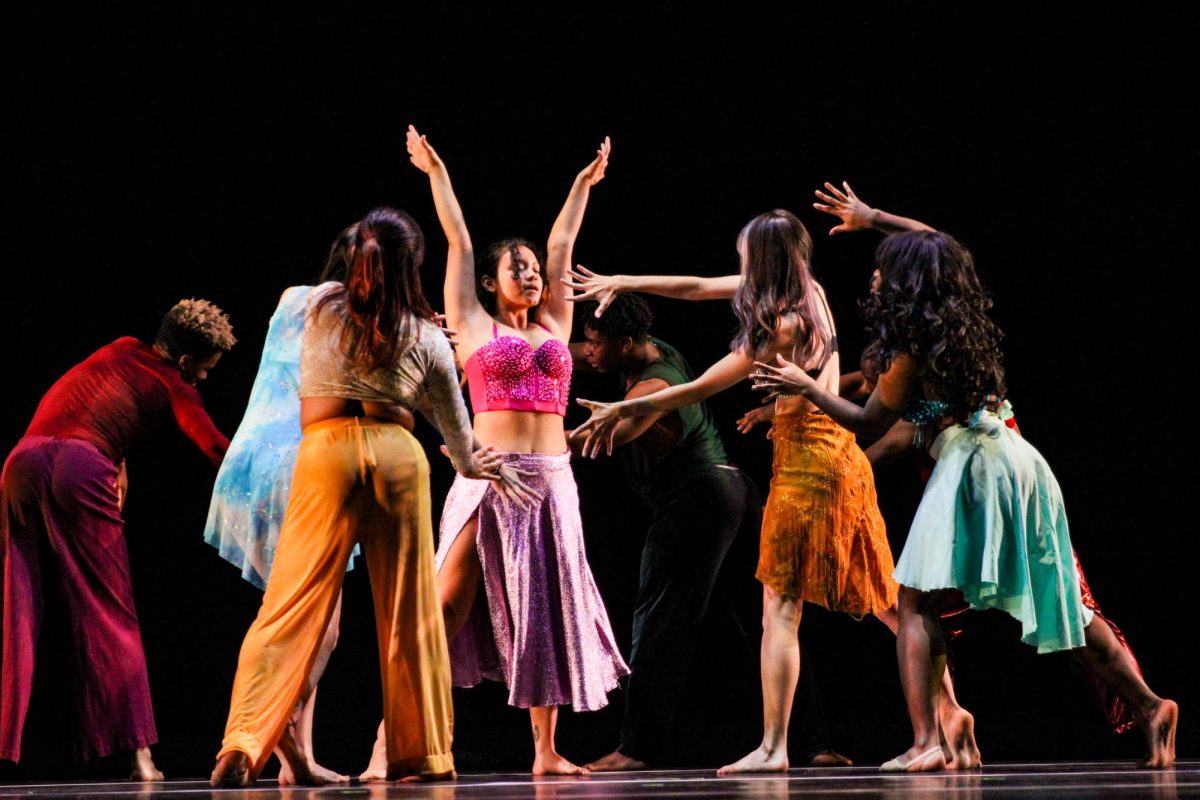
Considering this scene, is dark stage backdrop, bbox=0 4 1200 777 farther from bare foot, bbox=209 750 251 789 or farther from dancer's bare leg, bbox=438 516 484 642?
bare foot, bbox=209 750 251 789

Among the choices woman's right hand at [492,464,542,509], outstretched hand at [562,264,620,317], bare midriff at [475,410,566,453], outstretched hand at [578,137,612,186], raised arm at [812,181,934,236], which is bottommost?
woman's right hand at [492,464,542,509]

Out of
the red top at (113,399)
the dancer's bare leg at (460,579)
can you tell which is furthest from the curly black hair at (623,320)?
the red top at (113,399)

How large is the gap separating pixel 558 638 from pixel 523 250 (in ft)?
3.60

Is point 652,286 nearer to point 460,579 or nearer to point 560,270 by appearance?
point 560,270

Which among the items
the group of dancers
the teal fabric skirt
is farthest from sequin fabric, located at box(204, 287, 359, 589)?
the teal fabric skirt

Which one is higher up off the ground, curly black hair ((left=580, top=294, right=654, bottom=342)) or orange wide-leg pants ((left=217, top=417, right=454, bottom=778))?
curly black hair ((left=580, top=294, right=654, bottom=342))

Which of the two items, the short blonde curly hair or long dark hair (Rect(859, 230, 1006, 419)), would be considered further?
the short blonde curly hair

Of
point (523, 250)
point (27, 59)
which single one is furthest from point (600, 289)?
point (27, 59)

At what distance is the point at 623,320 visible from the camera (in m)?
4.54

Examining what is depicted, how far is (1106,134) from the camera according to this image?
5711 mm

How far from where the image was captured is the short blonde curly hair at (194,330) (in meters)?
4.24

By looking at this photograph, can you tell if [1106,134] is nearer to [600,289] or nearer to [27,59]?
[600,289]

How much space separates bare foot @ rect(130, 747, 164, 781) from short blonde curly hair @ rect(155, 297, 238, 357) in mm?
1140

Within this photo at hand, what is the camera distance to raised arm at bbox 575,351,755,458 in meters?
3.89
